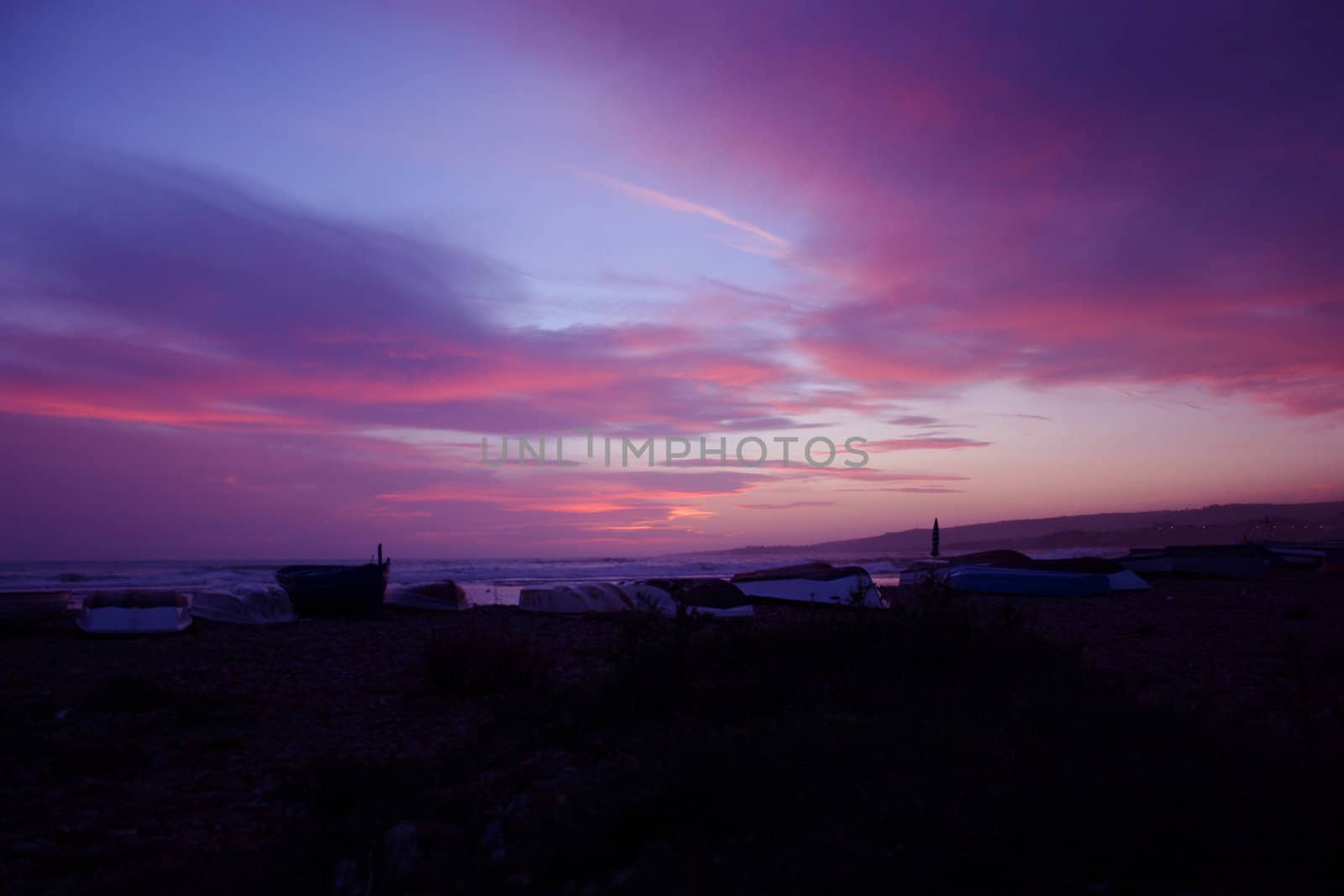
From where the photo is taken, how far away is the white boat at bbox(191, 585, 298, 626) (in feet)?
59.9

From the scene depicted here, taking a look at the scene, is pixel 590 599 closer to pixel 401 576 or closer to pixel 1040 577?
pixel 1040 577

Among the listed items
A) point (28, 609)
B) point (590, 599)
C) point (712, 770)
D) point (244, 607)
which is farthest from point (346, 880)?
point (244, 607)

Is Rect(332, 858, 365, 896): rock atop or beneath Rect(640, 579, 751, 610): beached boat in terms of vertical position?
atop

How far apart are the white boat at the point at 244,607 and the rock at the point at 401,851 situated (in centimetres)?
1610

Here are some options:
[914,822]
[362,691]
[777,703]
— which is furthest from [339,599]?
[914,822]

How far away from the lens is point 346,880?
166 inches

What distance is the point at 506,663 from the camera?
9742 mm

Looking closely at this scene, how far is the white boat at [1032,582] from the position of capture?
22281 millimetres

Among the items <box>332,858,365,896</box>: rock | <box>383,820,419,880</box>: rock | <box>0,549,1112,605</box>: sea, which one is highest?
<box>383,820,419,880</box>: rock

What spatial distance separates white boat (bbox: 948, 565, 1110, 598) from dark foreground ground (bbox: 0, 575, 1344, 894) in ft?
38.1

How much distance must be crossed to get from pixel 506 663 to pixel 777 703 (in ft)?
14.8

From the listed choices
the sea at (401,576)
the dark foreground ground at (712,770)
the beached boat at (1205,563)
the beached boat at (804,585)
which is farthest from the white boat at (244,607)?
the beached boat at (1205,563)

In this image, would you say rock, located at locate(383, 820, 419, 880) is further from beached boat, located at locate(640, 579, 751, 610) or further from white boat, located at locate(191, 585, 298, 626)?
white boat, located at locate(191, 585, 298, 626)

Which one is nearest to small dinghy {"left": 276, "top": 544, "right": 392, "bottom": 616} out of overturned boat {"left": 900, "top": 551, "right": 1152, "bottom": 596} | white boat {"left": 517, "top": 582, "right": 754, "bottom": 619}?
white boat {"left": 517, "top": 582, "right": 754, "bottom": 619}
